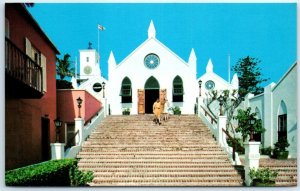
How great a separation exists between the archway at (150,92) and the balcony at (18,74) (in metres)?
A: 8.82

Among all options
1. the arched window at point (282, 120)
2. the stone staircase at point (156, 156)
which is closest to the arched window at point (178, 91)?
the stone staircase at point (156, 156)

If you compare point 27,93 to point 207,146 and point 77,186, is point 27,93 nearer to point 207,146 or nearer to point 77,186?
point 77,186

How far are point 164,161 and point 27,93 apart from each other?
158 inches

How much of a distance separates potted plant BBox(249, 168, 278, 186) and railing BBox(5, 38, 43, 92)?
219 inches

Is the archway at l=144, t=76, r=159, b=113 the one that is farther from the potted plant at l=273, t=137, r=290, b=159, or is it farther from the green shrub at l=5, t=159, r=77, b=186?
the green shrub at l=5, t=159, r=77, b=186

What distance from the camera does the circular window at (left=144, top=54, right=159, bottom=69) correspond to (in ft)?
58.1

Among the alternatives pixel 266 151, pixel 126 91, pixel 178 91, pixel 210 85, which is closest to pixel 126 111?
pixel 126 91

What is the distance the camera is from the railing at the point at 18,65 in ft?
27.5

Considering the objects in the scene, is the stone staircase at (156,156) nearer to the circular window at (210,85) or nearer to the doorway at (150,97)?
the circular window at (210,85)

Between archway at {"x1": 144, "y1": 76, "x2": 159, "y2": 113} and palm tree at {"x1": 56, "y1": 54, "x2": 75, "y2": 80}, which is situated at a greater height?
palm tree at {"x1": 56, "y1": 54, "x2": 75, "y2": 80}

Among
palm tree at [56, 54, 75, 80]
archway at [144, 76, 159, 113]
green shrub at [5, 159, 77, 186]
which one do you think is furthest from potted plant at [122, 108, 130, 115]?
green shrub at [5, 159, 77, 186]

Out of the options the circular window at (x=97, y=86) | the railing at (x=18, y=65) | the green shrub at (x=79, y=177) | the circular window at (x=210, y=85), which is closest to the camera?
the railing at (x=18, y=65)

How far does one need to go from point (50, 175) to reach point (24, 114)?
192 cm

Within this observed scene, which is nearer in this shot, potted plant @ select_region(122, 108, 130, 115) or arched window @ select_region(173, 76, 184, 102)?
potted plant @ select_region(122, 108, 130, 115)
